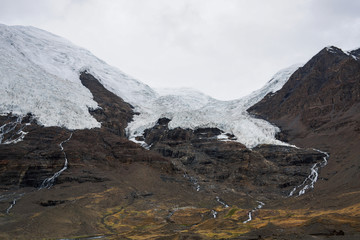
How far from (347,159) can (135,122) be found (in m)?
122

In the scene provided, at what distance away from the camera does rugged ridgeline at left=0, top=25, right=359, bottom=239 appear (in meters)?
67.9

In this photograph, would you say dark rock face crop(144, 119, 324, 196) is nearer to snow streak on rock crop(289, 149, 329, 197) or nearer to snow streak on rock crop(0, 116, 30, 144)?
snow streak on rock crop(289, 149, 329, 197)

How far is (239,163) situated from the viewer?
130 metres

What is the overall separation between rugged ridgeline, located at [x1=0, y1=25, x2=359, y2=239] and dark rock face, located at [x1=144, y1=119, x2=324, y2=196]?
0.46m

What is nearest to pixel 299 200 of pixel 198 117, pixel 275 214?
pixel 275 214

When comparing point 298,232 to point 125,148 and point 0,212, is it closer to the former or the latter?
point 0,212

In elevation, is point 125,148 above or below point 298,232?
above

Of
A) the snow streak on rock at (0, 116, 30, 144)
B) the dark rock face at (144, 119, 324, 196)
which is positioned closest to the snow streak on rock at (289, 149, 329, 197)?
the dark rock face at (144, 119, 324, 196)

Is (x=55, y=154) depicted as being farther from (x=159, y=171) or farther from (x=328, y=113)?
(x=328, y=113)

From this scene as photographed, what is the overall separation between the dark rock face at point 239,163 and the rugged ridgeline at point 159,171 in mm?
463

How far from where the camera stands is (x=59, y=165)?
110375 mm

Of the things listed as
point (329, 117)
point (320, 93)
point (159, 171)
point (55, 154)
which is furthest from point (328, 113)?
point (55, 154)

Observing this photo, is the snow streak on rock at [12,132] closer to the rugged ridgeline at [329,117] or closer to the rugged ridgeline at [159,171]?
the rugged ridgeline at [159,171]

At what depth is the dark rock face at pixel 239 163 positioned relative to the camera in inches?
4626
